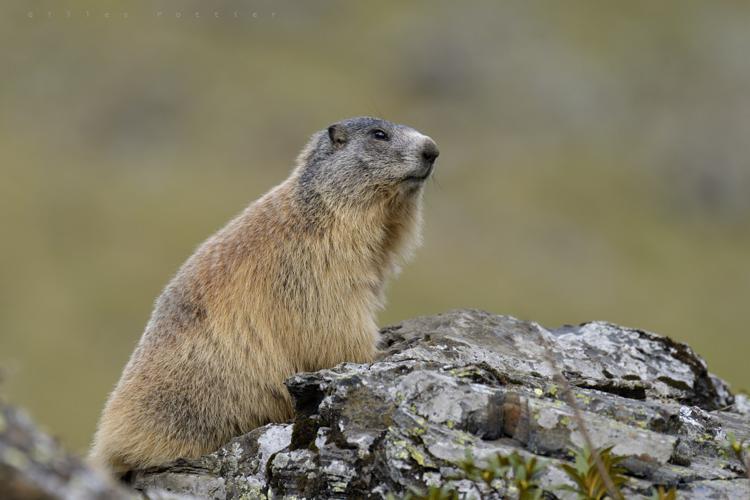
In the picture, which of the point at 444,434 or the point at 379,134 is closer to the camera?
the point at 444,434

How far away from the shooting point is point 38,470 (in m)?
5.79

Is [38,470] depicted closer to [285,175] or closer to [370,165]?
[370,165]

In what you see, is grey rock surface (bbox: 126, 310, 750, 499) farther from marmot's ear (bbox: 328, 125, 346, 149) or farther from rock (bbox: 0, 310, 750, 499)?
marmot's ear (bbox: 328, 125, 346, 149)

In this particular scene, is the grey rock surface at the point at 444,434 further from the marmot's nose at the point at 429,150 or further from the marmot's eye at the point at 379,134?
the marmot's eye at the point at 379,134

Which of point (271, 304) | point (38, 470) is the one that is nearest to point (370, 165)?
point (271, 304)

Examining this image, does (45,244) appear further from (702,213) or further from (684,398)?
(684,398)

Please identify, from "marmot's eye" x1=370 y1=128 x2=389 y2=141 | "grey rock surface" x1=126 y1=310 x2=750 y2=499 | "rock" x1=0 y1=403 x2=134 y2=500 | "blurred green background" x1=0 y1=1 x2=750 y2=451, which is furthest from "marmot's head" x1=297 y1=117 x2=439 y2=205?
"blurred green background" x1=0 y1=1 x2=750 y2=451

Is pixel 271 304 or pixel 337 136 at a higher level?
pixel 337 136

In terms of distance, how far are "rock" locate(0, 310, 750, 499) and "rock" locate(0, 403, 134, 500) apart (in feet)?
3.90

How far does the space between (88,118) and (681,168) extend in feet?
312

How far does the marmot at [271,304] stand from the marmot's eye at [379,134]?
14mm

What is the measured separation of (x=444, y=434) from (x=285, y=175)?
156880 millimetres

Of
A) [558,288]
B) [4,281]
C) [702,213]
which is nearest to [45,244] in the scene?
[4,281]

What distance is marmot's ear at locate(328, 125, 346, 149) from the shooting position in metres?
13.6
